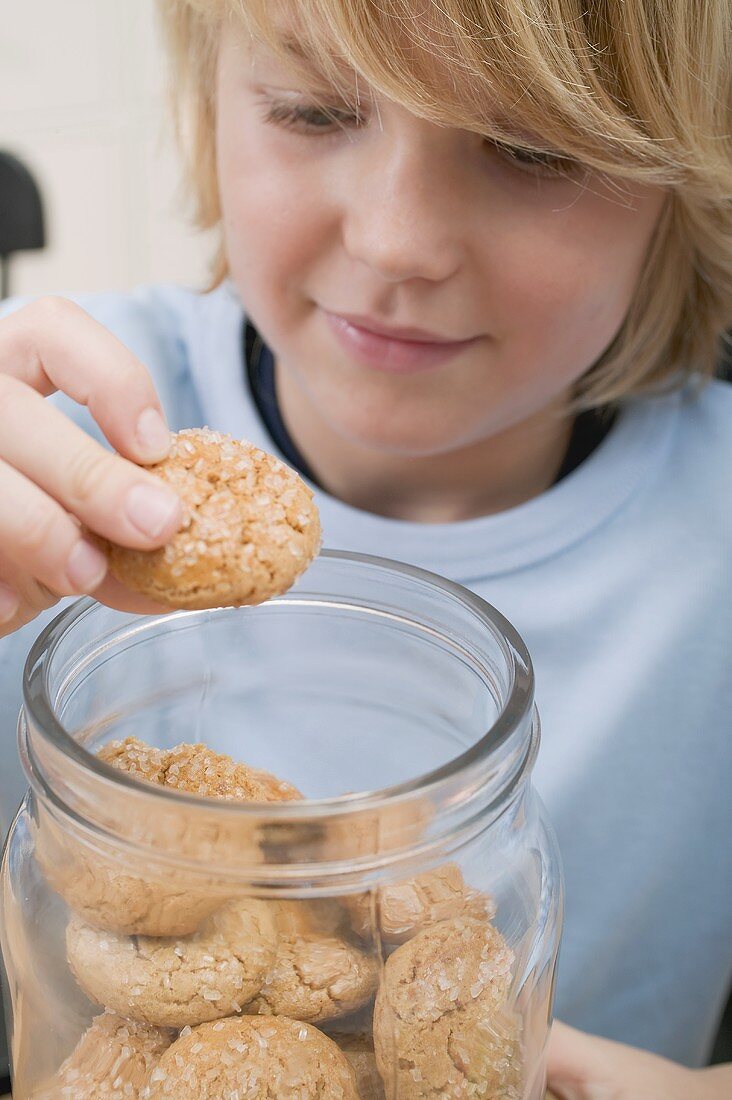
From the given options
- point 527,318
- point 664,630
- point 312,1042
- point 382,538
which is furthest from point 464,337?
point 312,1042

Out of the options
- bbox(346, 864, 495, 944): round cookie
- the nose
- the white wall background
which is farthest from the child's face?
the white wall background

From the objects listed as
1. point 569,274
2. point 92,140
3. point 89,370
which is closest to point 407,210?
point 569,274

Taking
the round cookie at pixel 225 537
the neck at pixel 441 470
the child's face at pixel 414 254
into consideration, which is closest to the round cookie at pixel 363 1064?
the round cookie at pixel 225 537

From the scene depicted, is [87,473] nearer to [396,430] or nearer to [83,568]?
[83,568]

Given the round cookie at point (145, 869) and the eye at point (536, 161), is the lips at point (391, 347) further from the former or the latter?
the round cookie at point (145, 869)

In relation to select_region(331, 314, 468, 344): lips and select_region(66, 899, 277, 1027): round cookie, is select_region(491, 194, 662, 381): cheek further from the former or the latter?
select_region(66, 899, 277, 1027): round cookie

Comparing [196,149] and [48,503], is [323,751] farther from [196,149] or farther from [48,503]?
[196,149]
